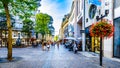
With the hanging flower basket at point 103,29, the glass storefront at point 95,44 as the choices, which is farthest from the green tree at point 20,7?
the glass storefront at point 95,44

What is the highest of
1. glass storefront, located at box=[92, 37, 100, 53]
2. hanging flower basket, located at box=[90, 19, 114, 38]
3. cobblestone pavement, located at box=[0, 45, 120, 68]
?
hanging flower basket, located at box=[90, 19, 114, 38]

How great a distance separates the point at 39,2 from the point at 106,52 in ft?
27.2

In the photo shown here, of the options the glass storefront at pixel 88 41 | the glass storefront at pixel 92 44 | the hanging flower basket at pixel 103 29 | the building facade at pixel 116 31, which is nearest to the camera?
the hanging flower basket at pixel 103 29

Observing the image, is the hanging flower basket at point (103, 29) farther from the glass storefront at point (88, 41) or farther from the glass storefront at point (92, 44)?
the glass storefront at point (88, 41)

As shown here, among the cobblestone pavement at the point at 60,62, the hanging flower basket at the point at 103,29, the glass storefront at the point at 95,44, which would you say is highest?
the hanging flower basket at the point at 103,29

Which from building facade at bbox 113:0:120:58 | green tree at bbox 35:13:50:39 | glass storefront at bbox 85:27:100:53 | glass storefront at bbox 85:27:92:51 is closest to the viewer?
building facade at bbox 113:0:120:58

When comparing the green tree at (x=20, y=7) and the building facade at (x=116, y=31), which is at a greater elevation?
the green tree at (x=20, y=7)

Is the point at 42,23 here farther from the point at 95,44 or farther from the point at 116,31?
the point at 116,31

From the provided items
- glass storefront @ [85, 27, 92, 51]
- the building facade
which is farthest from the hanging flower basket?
glass storefront @ [85, 27, 92, 51]

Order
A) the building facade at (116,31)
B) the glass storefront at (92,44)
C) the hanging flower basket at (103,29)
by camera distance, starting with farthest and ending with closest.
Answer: the glass storefront at (92,44) < the building facade at (116,31) < the hanging flower basket at (103,29)

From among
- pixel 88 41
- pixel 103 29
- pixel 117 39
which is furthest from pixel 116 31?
pixel 88 41

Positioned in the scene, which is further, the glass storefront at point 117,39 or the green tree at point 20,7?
the glass storefront at point 117,39

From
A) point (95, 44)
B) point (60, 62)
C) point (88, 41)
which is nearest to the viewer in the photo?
point (60, 62)

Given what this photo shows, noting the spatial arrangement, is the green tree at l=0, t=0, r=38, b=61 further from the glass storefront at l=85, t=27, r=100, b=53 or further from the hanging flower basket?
the glass storefront at l=85, t=27, r=100, b=53
